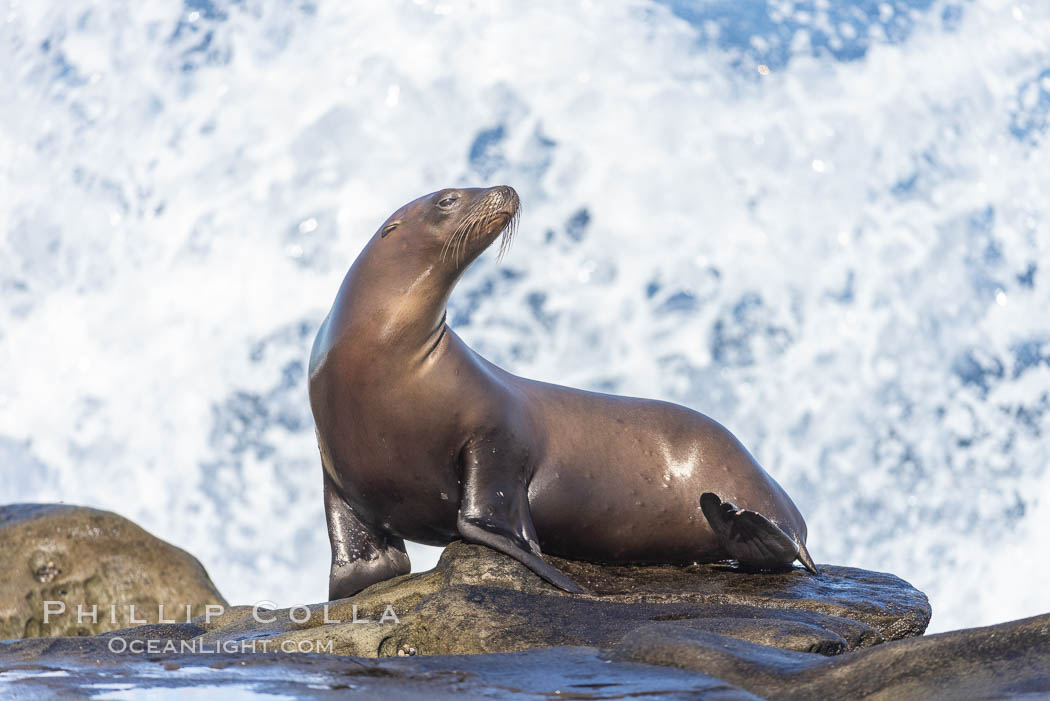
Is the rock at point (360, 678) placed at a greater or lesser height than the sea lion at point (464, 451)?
lesser

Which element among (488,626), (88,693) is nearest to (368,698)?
(88,693)

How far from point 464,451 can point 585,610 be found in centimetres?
139

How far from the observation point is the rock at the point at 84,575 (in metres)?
8.05

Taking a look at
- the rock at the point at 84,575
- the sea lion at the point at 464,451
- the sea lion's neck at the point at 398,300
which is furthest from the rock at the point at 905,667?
the rock at the point at 84,575

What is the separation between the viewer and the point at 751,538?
6.20 metres

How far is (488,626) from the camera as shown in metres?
4.14

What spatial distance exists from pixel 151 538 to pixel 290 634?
179 inches

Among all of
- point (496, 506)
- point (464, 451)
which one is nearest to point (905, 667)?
point (496, 506)

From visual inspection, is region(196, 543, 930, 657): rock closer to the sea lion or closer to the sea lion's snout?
the sea lion

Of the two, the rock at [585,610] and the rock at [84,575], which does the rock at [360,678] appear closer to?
the rock at [585,610]

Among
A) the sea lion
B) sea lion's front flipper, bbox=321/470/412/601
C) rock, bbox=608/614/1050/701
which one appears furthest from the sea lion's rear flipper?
rock, bbox=608/614/1050/701

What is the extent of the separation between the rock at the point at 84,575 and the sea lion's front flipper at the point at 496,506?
3.26 metres

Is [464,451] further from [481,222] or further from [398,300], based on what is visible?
[481,222]

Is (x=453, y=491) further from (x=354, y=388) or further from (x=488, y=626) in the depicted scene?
(x=488, y=626)
